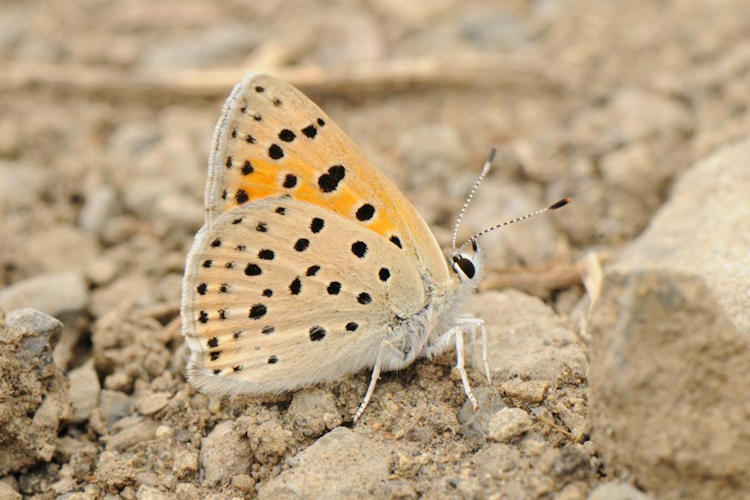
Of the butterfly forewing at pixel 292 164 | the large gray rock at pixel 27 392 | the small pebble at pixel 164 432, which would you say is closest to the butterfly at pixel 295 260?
the butterfly forewing at pixel 292 164

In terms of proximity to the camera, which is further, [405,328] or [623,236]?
[623,236]

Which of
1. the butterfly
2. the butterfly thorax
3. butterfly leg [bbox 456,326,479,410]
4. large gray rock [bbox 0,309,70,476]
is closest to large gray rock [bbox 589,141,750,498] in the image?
butterfly leg [bbox 456,326,479,410]

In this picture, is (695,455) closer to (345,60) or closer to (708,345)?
(708,345)

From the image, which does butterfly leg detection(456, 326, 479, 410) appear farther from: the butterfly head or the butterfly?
the butterfly head

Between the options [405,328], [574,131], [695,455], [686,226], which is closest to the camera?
[695,455]

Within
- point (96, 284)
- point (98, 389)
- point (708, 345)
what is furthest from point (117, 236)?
point (708, 345)

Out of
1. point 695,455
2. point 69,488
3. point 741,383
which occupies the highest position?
point 741,383
